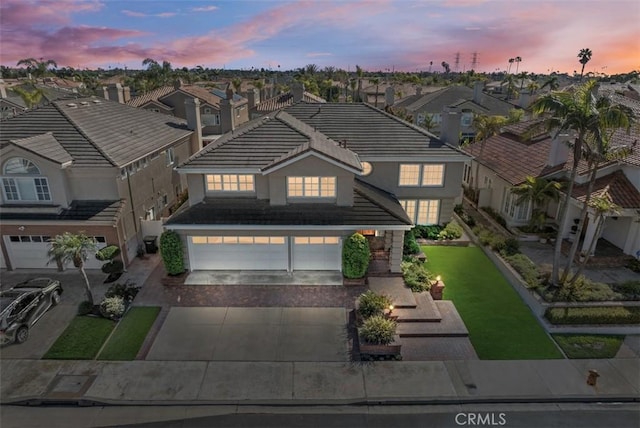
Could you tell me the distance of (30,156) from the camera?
63.1 ft

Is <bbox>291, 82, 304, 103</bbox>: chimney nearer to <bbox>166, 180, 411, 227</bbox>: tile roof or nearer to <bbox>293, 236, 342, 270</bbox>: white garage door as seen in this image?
<bbox>166, 180, 411, 227</bbox>: tile roof

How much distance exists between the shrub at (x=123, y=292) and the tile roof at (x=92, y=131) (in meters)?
6.15

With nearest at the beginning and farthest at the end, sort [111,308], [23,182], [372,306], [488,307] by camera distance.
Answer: [372,306] < [111,308] < [488,307] < [23,182]

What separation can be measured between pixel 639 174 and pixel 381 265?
14.3m

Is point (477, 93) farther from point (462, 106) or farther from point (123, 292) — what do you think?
point (123, 292)

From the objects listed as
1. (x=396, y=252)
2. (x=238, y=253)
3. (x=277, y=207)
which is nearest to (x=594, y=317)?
(x=396, y=252)

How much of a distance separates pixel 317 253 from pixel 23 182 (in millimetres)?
14868

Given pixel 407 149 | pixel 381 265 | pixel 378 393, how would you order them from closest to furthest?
pixel 378 393 < pixel 381 265 < pixel 407 149

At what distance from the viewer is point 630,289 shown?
17609 mm

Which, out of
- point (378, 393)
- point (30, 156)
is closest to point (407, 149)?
point (378, 393)

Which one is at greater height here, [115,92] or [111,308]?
[115,92]

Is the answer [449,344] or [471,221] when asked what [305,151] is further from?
[471,221]

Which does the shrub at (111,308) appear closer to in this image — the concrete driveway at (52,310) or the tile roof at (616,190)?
the concrete driveway at (52,310)

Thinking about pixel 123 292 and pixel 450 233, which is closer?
pixel 123 292
